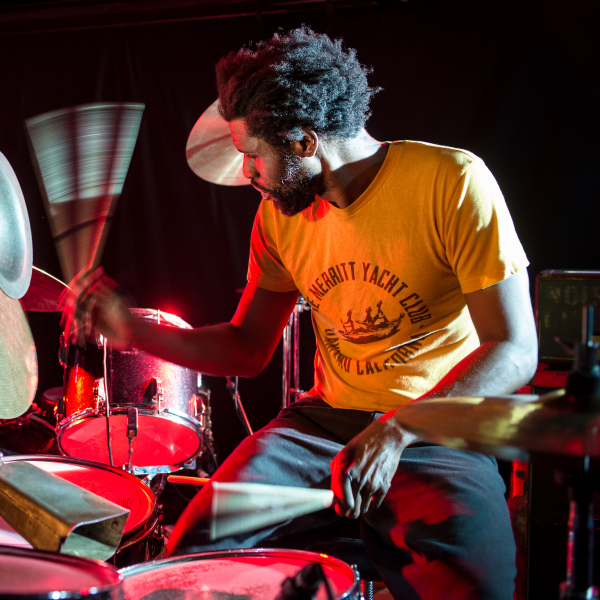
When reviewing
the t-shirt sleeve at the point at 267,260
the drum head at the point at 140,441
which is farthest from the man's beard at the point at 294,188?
the drum head at the point at 140,441

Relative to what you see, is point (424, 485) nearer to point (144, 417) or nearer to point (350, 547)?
point (350, 547)

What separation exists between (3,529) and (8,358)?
14.1 inches

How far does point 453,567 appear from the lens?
1.14 m

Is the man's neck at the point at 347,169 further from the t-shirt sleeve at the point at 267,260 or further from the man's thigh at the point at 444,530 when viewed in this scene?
the man's thigh at the point at 444,530

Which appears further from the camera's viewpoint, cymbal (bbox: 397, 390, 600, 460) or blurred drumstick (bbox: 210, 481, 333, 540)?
blurred drumstick (bbox: 210, 481, 333, 540)

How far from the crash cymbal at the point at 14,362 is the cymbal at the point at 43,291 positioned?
463 mm

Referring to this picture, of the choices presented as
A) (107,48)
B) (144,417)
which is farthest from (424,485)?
(107,48)

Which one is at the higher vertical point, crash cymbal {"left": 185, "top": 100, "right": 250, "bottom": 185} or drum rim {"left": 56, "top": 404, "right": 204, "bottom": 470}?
crash cymbal {"left": 185, "top": 100, "right": 250, "bottom": 185}

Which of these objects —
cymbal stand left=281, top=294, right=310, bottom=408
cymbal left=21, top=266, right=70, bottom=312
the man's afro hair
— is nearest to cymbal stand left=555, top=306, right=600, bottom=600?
the man's afro hair

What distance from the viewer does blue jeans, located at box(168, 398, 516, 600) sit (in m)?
1.15

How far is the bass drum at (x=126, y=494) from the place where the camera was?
132 centimetres

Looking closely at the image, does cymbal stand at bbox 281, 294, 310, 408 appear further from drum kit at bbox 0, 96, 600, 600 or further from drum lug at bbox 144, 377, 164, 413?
drum lug at bbox 144, 377, 164, 413

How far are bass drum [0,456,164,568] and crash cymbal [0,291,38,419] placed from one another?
144mm

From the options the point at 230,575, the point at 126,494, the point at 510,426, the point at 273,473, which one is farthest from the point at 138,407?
the point at 510,426
